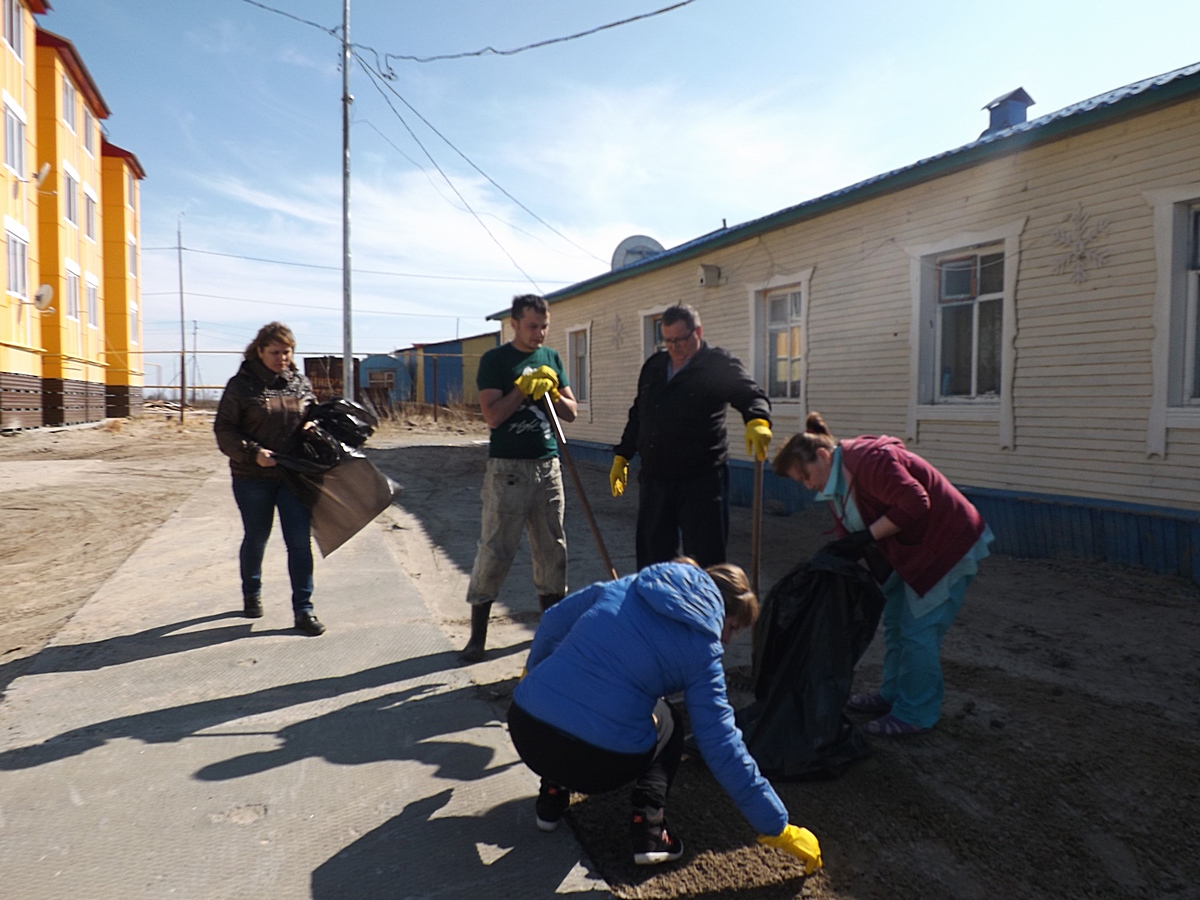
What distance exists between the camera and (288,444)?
4422 mm

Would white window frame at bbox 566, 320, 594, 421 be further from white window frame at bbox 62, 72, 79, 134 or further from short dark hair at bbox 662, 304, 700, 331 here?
white window frame at bbox 62, 72, 79, 134

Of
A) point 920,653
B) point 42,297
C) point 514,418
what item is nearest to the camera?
point 920,653

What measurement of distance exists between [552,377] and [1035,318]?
526 cm

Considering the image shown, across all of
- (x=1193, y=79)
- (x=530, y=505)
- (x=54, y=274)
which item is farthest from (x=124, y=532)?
(x=54, y=274)

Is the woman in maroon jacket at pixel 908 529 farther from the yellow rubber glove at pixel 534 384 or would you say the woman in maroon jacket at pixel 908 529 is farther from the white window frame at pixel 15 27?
the white window frame at pixel 15 27

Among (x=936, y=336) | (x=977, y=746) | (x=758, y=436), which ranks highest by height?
(x=936, y=336)

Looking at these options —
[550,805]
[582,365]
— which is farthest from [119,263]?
[550,805]

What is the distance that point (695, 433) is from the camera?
391 centimetres

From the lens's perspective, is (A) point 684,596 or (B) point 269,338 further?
(B) point 269,338

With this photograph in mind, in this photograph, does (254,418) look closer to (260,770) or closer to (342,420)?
(342,420)

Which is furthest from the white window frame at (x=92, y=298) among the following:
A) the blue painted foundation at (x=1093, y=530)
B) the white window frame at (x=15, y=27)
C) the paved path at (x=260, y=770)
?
the blue painted foundation at (x=1093, y=530)

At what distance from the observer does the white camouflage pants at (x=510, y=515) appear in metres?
4.01

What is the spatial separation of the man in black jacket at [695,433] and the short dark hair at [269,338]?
207 centimetres

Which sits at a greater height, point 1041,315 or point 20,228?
point 20,228
